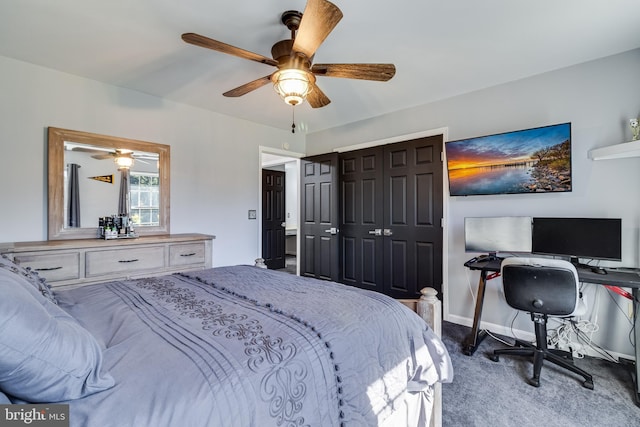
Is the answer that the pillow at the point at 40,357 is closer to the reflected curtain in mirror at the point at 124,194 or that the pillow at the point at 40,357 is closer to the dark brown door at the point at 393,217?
the reflected curtain in mirror at the point at 124,194

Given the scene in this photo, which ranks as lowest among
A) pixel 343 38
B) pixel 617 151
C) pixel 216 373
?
pixel 216 373

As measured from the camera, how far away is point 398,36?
2244 mm

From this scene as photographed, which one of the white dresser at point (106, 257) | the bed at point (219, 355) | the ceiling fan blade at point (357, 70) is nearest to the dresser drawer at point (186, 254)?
the white dresser at point (106, 257)

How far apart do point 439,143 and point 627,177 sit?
161cm

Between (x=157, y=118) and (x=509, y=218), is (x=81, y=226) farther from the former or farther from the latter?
(x=509, y=218)

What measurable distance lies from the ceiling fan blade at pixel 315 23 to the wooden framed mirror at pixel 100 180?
237 cm

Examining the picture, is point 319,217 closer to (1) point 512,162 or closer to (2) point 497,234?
(2) point 497,234

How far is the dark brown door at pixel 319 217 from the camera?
4461mm

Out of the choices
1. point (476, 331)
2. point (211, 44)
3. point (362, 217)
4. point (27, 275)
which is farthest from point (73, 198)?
point (476, 331)

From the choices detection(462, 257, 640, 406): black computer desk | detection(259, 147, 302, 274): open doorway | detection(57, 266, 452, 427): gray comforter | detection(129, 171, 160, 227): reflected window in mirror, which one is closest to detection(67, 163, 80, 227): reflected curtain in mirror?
detection(129, 171, 160, 227): reflected window in mirror

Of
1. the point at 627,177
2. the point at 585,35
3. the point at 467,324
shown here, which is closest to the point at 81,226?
the point at 467,324

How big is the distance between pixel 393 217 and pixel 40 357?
3.58 meters

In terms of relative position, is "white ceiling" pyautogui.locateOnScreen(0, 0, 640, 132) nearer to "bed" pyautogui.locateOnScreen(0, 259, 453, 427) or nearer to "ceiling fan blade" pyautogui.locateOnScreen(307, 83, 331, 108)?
"ceiling fan blade" pyautogui.locateOnScreen(307, 83, 331, 108)

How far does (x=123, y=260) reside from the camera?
2.76 meters
